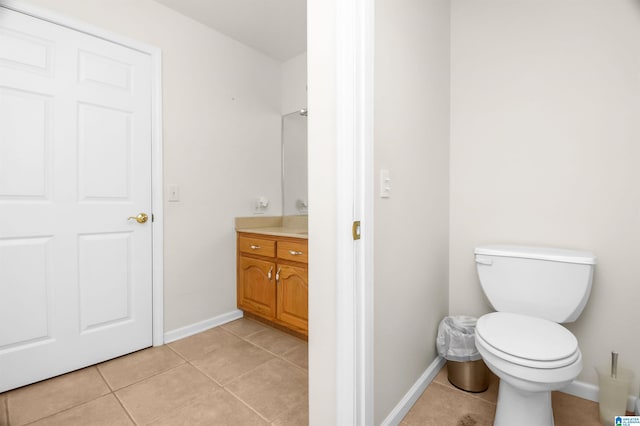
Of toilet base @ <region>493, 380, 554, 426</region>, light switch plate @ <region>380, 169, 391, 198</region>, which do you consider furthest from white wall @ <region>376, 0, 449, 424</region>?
toilet base @ <region>493, 380, 554, 426</region>

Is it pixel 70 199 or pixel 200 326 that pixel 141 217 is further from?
pixel 200 326

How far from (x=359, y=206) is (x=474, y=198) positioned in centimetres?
115

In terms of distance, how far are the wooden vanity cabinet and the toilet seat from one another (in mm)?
1157

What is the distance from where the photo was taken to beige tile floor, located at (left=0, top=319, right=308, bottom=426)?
1.41 m

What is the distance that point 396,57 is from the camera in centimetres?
130

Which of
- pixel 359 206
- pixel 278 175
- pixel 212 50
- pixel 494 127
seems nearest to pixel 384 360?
pixel 359 206

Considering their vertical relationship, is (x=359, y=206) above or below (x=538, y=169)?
below

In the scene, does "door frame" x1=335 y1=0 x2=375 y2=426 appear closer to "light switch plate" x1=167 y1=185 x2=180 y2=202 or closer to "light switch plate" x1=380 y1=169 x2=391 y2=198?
"light switch plate" x1=380 y1=169 x2=391 y2=198

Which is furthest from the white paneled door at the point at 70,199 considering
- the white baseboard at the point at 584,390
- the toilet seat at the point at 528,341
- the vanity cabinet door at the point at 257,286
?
the white baseboard at the point at 584,390

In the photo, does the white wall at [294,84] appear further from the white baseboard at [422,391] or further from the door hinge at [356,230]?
the white baseboard at [422,391]

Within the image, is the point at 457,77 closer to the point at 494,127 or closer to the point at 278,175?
the point at 494,127

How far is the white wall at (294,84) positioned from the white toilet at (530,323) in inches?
83.7

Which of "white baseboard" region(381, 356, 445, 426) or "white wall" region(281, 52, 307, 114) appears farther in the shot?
"white wall" region(281, 52, 307, 114)

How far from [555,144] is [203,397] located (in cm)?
233
